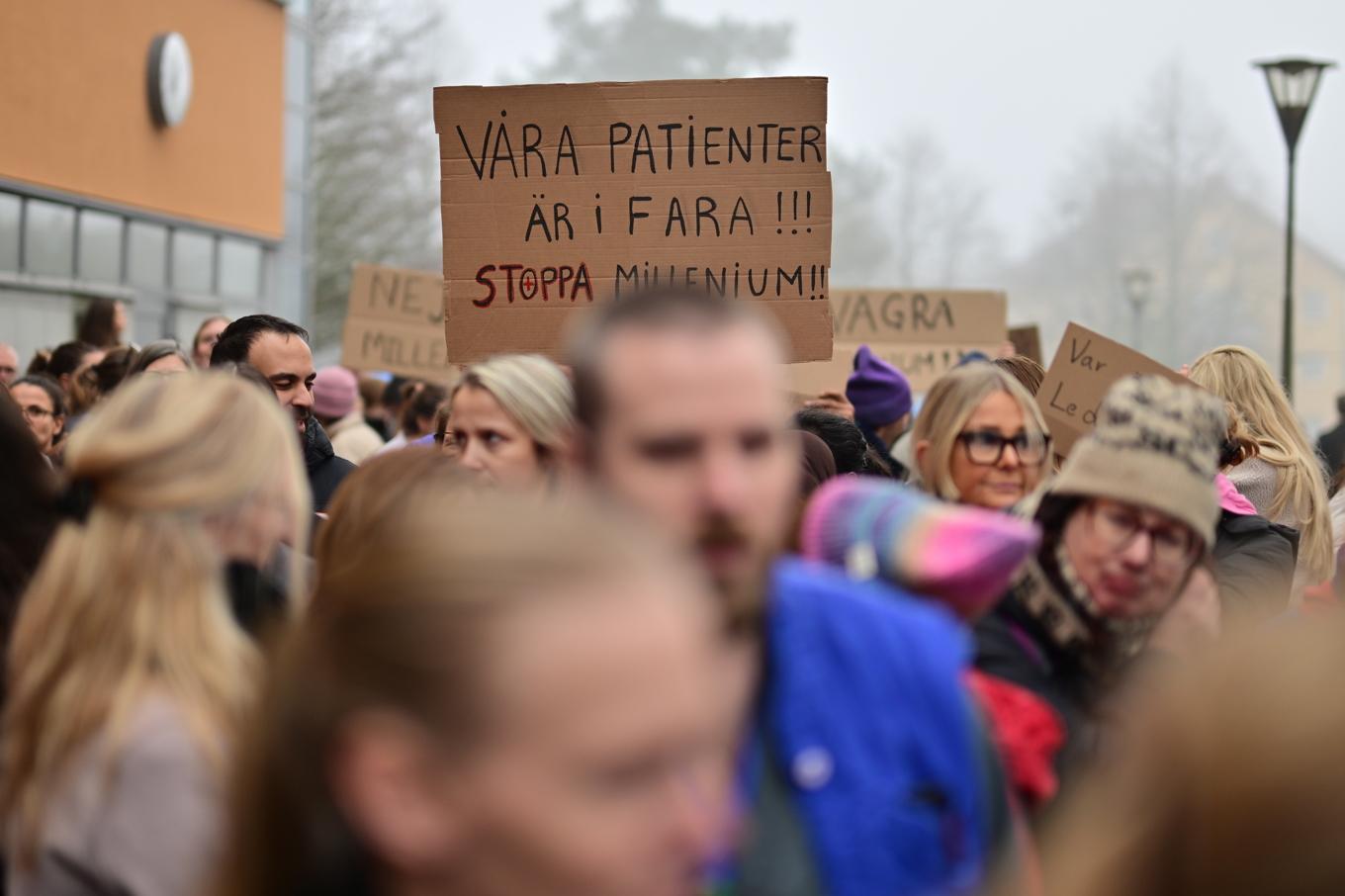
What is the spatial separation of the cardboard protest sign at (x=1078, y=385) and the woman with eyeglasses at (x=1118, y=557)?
3.73 meters

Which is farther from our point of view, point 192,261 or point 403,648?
point 192,261

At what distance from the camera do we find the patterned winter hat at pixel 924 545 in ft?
8.42

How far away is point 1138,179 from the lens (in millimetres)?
78750

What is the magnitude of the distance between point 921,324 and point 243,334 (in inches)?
258

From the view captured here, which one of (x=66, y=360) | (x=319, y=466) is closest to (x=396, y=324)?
(x=66, y=360)

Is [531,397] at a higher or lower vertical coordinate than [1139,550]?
higher

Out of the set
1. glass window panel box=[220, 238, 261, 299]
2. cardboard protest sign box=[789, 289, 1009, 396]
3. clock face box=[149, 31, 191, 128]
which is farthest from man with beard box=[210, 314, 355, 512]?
glass window panel box=[220, 238, 261, 299]

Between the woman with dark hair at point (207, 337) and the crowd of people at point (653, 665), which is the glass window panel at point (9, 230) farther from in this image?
the crowd of people at point (653, 665)

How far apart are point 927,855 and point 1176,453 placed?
128cm

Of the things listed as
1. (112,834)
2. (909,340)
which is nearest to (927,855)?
(112,834)

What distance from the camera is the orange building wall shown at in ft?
57.6

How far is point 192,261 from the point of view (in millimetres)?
22797

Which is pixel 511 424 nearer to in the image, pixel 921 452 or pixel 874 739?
pixel 921 452

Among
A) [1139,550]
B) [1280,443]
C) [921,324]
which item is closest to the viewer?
[1139,550]
